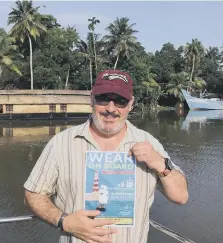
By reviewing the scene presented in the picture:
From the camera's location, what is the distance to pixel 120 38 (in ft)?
134

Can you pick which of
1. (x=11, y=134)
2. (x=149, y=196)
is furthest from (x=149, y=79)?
(x=149, y=196)

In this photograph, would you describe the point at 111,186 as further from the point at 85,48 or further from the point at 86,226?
the point at 85,48

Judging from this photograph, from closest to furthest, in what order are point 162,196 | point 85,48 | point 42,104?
point 162,196 < point 42,104 < point 85,48

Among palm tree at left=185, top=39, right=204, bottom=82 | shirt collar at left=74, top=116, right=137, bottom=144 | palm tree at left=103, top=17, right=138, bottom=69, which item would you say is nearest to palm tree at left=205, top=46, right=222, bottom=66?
palm tree at left=185, top=39, right=204, bottom=82

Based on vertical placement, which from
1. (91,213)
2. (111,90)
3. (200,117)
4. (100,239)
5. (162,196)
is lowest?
(162,196)

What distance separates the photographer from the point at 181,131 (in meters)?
27.0

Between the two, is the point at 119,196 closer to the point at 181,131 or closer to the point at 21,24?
the point at 181,131

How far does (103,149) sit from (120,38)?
39924mm

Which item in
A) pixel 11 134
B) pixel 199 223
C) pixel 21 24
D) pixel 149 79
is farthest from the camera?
pixel 149 79

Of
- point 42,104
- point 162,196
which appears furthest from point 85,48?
point 162,196

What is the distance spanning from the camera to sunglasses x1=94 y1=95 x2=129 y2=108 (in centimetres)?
197

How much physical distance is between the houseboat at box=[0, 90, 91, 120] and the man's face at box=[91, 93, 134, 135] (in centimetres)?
2798

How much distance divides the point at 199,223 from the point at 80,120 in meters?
22.8

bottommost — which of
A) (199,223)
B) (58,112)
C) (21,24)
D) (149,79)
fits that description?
(199,223)
